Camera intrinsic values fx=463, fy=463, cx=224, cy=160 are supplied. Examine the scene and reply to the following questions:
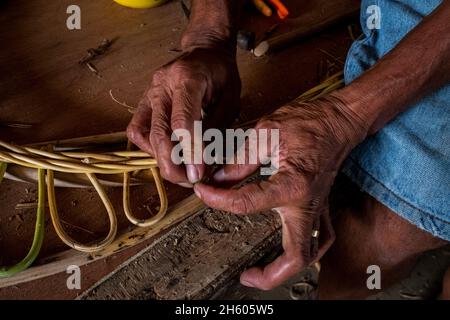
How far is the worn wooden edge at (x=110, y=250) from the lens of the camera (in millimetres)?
739

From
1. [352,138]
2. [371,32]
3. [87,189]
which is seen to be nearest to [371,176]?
[352,138]

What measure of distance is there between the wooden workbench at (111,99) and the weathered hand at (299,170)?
0.43 feet

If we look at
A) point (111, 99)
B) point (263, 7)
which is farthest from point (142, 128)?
point (263, 7)

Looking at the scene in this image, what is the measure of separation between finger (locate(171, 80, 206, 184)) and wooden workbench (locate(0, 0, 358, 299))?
174mm

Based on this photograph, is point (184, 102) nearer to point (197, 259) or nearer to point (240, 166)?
point (240, 166)

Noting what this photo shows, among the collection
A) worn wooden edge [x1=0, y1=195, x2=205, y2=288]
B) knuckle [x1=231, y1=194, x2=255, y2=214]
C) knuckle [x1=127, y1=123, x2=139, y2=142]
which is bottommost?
worn wooden edge [x1=0, y1=195, x2=205, y2=288]

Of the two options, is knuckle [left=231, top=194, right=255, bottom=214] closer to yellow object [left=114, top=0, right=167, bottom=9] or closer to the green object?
the green object

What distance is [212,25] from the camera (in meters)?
0.86

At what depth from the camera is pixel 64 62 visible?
0.97m

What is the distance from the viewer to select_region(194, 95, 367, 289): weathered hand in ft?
2.11

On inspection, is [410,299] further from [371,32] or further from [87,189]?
[87,189]

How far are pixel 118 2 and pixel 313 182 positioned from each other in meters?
0.67

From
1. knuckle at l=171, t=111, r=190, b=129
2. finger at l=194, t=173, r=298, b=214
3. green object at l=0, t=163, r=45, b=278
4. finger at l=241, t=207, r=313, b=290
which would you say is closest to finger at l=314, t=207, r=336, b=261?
finger at l=241, t=207, r=313, b=290

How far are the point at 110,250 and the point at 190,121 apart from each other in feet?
0.88
